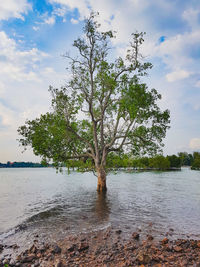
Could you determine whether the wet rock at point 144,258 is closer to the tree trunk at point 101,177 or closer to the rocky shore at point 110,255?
the rocky shore at point 110,255

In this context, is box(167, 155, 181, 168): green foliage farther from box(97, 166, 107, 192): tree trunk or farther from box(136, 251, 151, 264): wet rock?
box(136, 251, 151, 264): wet rock

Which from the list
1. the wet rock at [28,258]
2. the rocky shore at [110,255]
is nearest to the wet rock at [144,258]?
the rocky shore at [110,255]

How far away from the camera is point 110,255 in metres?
8.10

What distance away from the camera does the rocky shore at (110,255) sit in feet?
24.4

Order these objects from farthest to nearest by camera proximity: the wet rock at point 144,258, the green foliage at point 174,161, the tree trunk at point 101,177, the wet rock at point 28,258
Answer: the green foliage at point 174,161 → the tree trunk at point 101,177 → the wet rock at point 28,258 → the wet rock at point 144,258

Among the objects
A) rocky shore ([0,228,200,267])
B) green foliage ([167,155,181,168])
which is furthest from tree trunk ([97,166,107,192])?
green foliage ([167,155,181,168])

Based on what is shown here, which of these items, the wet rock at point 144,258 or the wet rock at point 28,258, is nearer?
the wet rock at point 144,258

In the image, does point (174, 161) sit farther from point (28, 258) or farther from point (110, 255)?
point (28, 258)

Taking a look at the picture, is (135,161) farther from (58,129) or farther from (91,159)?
(58,129)

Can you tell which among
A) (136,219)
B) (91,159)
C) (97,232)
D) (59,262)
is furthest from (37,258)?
(91,159)

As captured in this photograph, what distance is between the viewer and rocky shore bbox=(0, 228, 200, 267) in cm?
744

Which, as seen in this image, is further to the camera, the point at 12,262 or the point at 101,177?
the point at 101,177

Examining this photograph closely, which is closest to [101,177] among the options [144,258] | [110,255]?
[110,255]

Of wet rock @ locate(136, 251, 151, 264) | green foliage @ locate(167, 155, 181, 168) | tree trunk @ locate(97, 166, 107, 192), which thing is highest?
green foliage @ locate(167, 155, 181, 168)
